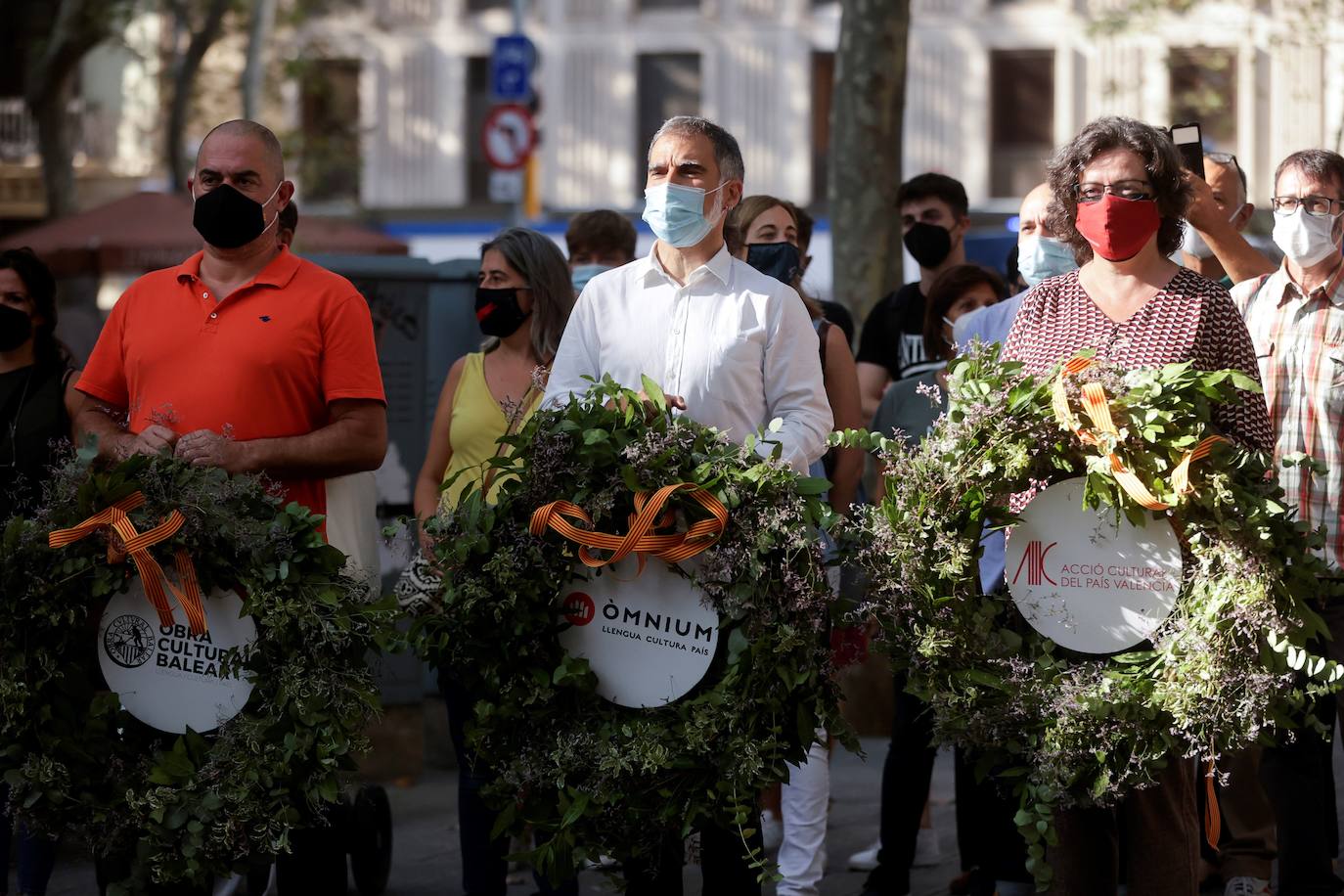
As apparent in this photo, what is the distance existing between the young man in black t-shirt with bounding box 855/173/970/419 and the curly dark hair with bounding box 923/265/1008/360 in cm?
40

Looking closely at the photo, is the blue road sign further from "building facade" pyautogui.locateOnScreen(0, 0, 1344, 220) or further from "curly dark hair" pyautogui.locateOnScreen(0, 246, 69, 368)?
"curly dark hair" pyautogui.locateOnScreen(0, 246, 69, 368)

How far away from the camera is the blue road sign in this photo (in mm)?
21109

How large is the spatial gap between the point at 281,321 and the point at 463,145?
2963 cm

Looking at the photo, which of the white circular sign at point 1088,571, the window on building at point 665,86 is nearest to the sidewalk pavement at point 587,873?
the white circular sign at point 1088,571

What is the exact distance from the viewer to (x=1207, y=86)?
30.5m

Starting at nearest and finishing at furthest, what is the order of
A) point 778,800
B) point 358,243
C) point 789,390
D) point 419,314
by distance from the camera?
point 789,390
point 778,800
point 419,314
point 358,243

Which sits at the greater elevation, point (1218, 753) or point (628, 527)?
point (628, 527)

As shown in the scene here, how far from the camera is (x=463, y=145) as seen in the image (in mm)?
34500

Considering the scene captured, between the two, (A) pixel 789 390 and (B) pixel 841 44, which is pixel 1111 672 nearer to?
(A) pixel 789 390

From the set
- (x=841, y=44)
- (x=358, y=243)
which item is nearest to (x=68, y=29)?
(x=358, y=243)

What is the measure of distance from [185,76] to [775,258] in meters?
18.3

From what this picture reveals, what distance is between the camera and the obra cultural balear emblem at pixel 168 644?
4.87 meters

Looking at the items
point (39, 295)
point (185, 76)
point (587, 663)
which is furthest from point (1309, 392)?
point (185, 76)

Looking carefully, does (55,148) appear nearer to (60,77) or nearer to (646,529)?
(60,77)
